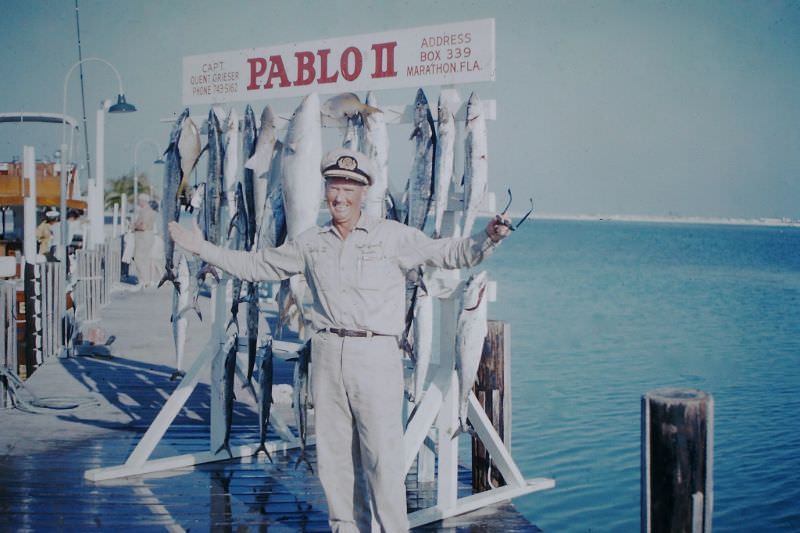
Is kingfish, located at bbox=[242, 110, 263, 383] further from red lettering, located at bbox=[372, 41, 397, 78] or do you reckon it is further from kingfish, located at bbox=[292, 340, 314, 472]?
red lettering, located at bbox=[372, 41, 397, 78]

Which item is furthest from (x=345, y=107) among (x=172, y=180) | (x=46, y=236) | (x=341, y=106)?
(x=46, y=236)

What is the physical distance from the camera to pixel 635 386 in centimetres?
1862

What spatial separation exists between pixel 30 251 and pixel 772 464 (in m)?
12.3

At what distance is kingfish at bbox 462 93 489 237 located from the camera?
5047 mm

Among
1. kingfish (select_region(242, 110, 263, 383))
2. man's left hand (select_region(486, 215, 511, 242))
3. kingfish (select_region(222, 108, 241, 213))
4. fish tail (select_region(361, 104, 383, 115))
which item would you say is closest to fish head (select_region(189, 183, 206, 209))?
kingfish (select_region(222, 108, 241, 213))

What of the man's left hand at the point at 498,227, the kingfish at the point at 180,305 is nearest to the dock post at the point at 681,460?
the man's left hand at the point at 498,227

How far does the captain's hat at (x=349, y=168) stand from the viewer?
4148 millimetres

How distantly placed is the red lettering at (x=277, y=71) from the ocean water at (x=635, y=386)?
6.25 m

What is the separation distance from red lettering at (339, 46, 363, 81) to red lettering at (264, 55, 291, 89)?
1.51 ft

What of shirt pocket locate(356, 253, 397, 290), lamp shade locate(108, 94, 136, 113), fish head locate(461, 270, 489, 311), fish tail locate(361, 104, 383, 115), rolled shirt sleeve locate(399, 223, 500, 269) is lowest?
fish head locate(461, 270, 489, 311)

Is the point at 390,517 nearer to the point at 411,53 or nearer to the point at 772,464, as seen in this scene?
Result: the point at 411,53

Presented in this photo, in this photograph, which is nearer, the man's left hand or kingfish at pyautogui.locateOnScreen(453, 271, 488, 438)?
the man's left hand

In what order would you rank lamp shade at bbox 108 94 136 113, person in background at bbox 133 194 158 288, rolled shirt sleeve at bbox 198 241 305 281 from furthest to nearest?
person in background at bbox 133 194 158 288 → lamp shade at bbox 108 94 136 113 → rolled shirt sleeve at bbox 198 241 305 281

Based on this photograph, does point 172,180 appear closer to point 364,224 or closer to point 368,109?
point 368,109
